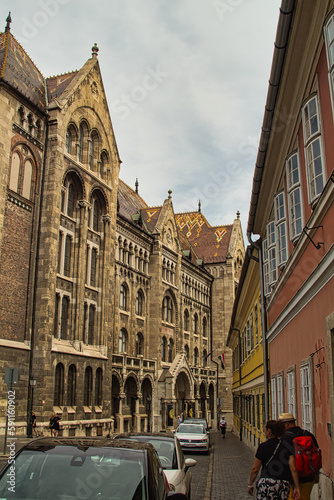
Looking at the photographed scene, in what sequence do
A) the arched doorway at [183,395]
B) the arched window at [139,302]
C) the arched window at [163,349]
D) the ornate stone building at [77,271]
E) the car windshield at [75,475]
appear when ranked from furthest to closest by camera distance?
the arched doorway at [183,395] → the arched window at [163,349] → the arched window at [139,302] → the ornate stone building at [77,271] → the car windshield at [75,475]

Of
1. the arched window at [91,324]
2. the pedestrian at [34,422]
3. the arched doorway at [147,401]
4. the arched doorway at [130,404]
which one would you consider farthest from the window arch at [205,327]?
the pedestrian at [34,422]

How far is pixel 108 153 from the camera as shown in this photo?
35000 mm

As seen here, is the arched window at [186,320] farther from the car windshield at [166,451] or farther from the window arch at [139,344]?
the car windshield at [166,451]

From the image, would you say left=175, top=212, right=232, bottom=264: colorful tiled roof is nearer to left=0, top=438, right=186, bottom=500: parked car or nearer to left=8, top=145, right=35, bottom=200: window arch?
left=8, top=145, right=35, bottom=200: window arch

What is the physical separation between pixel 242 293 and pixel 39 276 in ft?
33.5

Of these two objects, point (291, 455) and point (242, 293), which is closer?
point (291, 455)

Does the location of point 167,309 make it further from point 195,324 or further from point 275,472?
point 275,472

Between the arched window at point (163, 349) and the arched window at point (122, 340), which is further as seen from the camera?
the arched window at point (163, 349)

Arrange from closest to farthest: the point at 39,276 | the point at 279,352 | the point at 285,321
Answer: the point at 285,321, the point at 279,352, the point at 39,276

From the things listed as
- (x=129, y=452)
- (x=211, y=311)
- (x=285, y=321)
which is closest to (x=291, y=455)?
(x=129, y=452)

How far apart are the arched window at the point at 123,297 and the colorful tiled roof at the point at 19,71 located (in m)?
15.3

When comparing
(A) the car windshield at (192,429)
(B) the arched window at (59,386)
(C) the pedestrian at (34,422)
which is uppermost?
(B) the arched window at (59,386)

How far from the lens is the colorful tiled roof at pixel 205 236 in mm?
66250

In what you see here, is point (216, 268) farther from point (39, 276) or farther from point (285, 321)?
point (285, 321)
